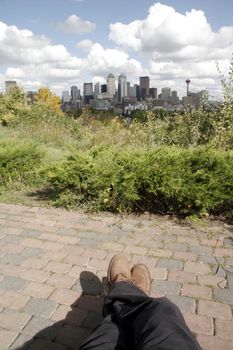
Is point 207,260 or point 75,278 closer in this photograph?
point 75,278

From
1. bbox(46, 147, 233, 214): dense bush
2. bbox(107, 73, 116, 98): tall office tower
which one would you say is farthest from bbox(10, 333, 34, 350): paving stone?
bbox(107, 73, 116, 98): tall office tower

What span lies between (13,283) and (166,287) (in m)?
1.23

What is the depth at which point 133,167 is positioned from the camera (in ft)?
14.1

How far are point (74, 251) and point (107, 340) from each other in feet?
5.53

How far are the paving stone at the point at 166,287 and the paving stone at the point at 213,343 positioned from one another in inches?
19.3

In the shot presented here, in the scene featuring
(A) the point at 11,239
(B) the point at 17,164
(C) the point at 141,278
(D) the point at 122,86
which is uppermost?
(D) the point at 122,86

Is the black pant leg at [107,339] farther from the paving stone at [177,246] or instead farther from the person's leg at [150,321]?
the paving stone at [177,246]

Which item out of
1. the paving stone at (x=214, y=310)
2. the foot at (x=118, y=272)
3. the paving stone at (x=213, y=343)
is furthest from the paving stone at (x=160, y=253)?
the paving stone at (x=213, y=343)

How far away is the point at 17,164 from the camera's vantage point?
5719 mm

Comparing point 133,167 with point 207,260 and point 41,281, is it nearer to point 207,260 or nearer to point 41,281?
point 207,260

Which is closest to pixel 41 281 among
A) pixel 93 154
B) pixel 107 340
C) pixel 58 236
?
pixel 58 236

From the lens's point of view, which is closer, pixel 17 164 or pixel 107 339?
pixel 107 339

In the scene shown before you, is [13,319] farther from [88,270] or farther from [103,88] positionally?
[103,88]

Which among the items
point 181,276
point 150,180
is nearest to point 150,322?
point 181,276
